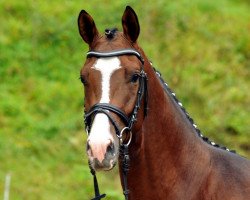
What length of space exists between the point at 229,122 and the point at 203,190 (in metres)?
7.58

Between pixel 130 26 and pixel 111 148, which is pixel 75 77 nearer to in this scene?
pixel 130 26

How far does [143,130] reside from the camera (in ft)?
13.8

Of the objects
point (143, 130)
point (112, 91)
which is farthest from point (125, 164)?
point (112, 91)

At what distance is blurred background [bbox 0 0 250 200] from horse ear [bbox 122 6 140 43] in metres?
5.65

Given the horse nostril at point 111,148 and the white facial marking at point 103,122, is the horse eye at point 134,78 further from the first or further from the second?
the horse nostril at point 111,148

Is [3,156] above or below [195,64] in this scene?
below

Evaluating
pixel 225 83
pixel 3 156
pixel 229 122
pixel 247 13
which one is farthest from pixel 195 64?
pixel 3 156

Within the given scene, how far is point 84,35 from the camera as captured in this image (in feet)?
14.2

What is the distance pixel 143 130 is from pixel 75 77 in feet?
26.5

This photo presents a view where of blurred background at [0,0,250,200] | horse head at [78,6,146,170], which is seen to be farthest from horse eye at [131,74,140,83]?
blurred background at [0,0,250,200]

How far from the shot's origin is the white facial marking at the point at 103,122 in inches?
147

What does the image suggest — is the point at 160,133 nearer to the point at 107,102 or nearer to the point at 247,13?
the point at 107,102

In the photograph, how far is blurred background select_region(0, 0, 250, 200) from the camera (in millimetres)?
A: 10234

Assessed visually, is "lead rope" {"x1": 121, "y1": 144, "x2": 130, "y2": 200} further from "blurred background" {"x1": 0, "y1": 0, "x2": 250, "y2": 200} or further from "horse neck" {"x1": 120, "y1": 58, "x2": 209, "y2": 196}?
"blurred background" {"x1": 0, "y1": 0, "x2": 250, "y2": 200}
